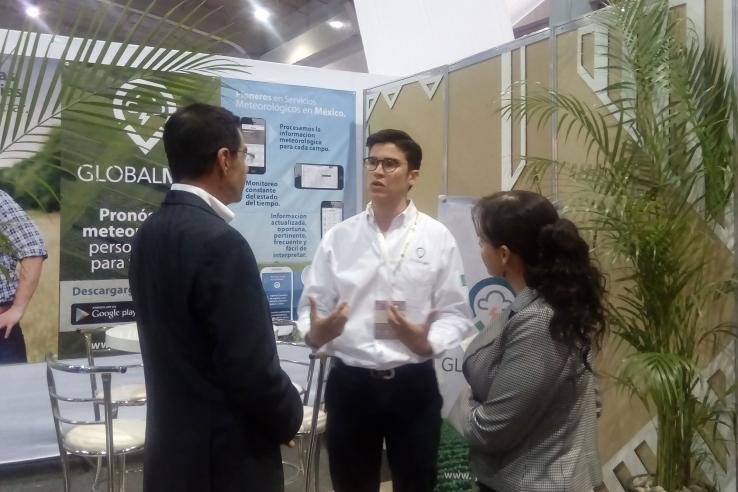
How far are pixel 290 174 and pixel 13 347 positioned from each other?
1.85m

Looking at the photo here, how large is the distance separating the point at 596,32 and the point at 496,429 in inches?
76.5

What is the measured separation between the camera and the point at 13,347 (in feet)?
11.1

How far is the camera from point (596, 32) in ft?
8.84

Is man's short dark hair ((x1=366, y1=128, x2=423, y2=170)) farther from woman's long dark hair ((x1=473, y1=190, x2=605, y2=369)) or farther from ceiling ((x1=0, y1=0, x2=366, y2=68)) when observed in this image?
ceiling ((x1=0, y1=0, x2=366, y2=68))

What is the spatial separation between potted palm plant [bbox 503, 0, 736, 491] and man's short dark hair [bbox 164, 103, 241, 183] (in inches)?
52.7

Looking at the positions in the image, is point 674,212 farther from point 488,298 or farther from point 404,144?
point 488,298

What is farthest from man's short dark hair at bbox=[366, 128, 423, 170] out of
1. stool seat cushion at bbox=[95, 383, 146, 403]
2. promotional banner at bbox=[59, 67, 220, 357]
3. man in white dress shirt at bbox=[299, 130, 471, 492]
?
stool seat cushion at bbox=[95, 383, 146, 403]

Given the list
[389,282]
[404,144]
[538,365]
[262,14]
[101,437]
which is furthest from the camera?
[262,14]

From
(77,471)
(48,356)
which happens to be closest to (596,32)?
(48,356)

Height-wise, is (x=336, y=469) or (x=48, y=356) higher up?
(x=48, y=356)

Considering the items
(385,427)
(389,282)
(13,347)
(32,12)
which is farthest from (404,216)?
(13,347)

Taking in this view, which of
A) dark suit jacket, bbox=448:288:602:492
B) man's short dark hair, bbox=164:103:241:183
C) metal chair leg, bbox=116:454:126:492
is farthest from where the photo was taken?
metal chair leg, bbox=116:454:126:492

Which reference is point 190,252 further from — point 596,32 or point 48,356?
point 596,32

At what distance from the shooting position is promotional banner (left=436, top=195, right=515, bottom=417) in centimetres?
314
